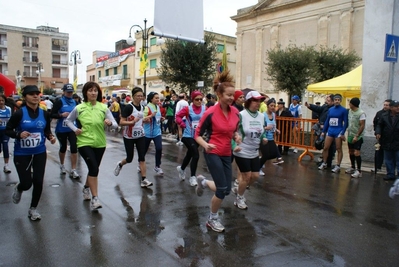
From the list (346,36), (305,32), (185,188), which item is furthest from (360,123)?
(305,32)

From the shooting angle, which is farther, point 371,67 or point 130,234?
point 371,67

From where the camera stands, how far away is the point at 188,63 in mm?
27797

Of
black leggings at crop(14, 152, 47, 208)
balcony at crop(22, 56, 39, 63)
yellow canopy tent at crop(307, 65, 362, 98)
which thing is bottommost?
black leggings at crop(14, 152, 47, 208)

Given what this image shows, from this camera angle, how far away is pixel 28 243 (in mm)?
4273

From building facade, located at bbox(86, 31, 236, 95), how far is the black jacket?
1389 inches

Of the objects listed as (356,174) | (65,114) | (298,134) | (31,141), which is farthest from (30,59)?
(31,141)

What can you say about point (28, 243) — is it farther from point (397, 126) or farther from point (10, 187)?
point (397, 126)

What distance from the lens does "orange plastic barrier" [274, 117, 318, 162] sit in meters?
11.2

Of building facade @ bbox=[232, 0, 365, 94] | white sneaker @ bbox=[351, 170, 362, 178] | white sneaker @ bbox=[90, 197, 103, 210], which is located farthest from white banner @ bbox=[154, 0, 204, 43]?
building facade @ bbox=[232, 0, 365, 94]

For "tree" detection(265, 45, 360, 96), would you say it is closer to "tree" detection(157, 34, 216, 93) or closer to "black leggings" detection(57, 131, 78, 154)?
"tree" detection(157, 34, 216, 93)

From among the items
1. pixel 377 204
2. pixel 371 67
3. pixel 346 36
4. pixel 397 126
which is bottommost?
pixel 377 204

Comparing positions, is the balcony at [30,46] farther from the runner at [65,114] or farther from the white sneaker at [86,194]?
the white sneaker at [86,194]

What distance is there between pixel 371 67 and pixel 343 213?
5940 mm

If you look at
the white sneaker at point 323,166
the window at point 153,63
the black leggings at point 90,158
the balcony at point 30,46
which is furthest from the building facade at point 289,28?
the balcony at point 30,46
